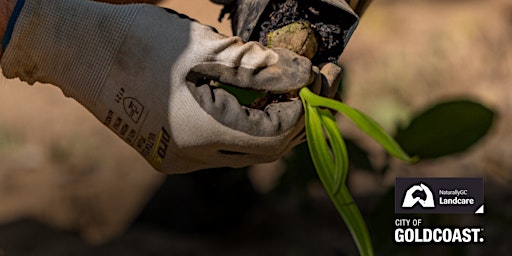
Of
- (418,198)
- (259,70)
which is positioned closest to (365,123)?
(259,70)

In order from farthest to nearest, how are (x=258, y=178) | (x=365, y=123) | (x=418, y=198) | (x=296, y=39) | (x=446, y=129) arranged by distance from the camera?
(x=258, y=178), (x=446, y=129), (x=418, y=198), (x=296, y=39), (x=365, y=123)

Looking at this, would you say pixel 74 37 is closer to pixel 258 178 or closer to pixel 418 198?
pixel 418 198

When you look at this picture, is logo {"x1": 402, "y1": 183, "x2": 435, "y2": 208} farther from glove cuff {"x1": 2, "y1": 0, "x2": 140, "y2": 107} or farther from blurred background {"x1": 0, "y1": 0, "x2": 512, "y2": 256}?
glove cuff {"x1": 2, "y1": 0, "x2": 140, "y2": 107}

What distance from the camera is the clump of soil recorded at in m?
1.41

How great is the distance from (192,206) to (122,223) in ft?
0.68

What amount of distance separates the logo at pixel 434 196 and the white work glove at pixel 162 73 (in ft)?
2.11

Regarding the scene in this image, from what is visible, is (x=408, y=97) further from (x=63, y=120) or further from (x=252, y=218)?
(x=63, y=120)

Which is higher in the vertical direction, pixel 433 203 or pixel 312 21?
pixel 312 21

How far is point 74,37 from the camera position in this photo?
1337 millimetres

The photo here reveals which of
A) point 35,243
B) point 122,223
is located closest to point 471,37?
point 122,223

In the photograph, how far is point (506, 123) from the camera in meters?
2.82

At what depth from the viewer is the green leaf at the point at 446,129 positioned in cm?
201

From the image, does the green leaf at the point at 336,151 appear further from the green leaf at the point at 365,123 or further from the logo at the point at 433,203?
the logo at the point at 433,203

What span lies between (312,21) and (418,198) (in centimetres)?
67
